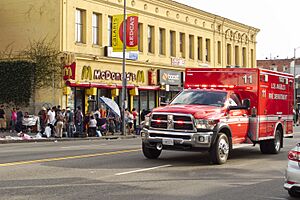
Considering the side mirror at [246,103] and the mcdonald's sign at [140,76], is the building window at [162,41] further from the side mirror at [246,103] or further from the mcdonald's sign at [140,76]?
the side mirror at [246,103]

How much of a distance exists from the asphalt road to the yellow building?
610 inches

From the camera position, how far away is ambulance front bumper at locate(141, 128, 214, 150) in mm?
12297

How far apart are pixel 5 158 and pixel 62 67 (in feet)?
50.4

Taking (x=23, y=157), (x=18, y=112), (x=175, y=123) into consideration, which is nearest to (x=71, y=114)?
(x=18, y=112)

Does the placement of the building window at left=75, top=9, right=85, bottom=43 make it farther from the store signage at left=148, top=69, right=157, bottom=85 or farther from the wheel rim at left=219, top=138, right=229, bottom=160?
the wheel rim at left=219, top=138, right=229, bottom=160

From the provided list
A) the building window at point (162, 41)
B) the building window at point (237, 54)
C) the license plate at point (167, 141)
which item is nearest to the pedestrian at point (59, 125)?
the license plate at point (167, 141)

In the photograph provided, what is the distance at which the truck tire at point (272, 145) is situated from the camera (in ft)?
53.8

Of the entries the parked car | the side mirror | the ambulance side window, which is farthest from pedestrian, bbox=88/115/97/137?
the parked car

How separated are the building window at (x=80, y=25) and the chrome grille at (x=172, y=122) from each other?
18991 mm

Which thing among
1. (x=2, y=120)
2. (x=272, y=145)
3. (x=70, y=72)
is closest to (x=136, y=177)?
(x=272, y=145)

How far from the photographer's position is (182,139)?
12.4 m

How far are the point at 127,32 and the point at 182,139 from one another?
1982cm

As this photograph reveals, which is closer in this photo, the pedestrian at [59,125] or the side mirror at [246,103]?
the side mirror at [246,103]

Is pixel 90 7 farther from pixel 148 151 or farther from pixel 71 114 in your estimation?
pixel 148 151
